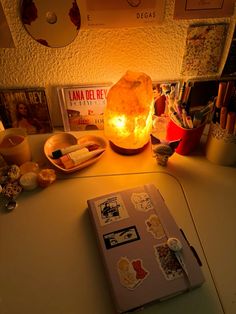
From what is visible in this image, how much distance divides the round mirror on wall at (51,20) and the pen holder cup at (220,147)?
0.41m

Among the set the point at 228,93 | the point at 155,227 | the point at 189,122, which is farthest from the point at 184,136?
the point at 155,227

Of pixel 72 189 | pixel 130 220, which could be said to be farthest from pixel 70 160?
pixel 130 220

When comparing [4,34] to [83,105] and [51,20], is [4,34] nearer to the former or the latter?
[51,20]

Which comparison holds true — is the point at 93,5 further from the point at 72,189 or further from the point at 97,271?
the point at 97,271

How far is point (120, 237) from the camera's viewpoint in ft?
1.69

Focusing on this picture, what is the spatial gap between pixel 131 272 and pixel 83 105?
46 cm

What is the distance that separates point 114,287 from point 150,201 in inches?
7.8

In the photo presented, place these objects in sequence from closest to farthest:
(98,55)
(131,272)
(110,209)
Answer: (131,272)
(110,209)
(98,55)

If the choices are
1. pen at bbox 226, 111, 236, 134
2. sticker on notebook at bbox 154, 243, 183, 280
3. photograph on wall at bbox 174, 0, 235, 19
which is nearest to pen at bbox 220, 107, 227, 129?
pen at bbox 226, 111, 236, 134

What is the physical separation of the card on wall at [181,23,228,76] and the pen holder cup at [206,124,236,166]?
171 mm

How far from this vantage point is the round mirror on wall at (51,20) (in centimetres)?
55

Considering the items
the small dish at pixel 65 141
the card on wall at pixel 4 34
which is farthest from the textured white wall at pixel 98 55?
the small dish at pixel 65 141

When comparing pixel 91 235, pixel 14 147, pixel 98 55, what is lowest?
pixel 91 235

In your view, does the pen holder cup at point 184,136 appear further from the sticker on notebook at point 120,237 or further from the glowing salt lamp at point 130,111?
the sticker on notebook at point 120,237
